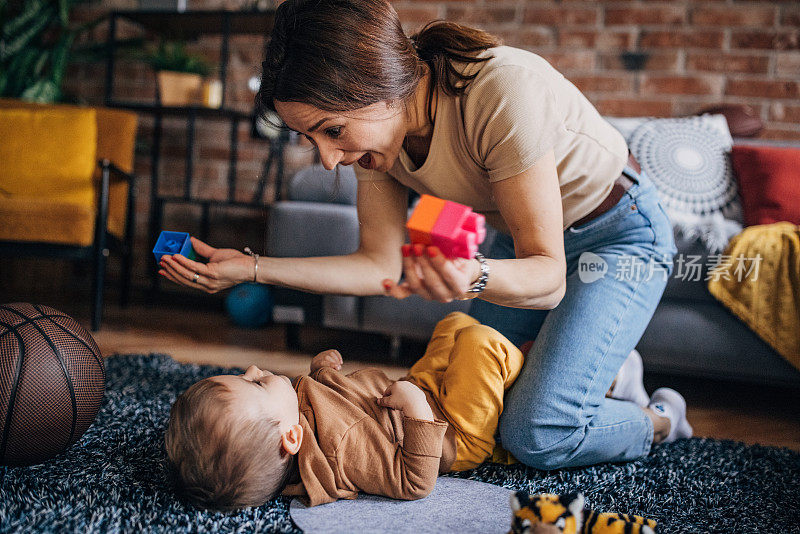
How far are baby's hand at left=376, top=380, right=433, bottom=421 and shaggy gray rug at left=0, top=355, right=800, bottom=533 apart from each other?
0.19 metres

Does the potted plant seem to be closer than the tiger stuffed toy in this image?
No

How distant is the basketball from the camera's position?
1.04 metres

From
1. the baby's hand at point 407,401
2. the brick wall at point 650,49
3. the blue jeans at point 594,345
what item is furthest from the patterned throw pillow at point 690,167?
the baby's hand at point 407,401

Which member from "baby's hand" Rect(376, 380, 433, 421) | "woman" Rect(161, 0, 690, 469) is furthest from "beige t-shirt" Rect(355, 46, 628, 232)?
"baby's hand" Rect(376, 380, 433, 421)

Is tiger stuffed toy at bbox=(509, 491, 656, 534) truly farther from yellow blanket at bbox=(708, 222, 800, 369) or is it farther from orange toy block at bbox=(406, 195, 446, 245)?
yellow blanket at bbox=(708, 222, 800, 369)

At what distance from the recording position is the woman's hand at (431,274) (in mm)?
727

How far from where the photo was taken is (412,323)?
6.55 feet

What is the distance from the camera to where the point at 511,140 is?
0.97 m

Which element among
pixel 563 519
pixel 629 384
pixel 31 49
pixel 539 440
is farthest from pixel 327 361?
pixel 31 49

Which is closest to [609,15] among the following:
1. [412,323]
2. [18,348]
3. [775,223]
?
[775,223]

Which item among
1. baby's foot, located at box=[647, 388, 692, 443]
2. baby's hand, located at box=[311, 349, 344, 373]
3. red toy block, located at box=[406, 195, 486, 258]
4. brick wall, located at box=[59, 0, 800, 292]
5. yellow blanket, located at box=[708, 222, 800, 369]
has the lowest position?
baby's foot, located at box=[647, 388, 692, 443]

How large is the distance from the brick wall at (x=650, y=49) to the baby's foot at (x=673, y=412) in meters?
1.58

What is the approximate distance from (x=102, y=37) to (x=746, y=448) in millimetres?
3350

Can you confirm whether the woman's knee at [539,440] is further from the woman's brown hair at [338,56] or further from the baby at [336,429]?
the woman's brown hair at [338,56]
